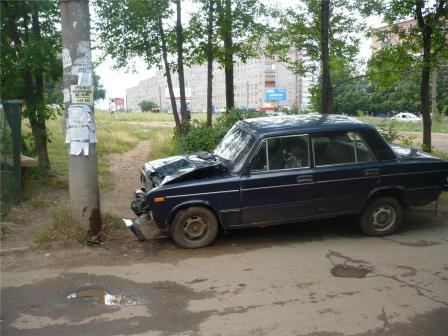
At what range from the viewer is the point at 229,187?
20.3 ft

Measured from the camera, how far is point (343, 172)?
6.53 meters

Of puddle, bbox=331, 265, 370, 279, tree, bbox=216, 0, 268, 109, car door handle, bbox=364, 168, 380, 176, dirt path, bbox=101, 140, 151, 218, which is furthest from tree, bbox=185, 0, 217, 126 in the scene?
puddle, bbox=331, 265, 370, 279

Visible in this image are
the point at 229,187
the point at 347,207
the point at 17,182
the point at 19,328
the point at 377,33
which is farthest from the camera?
the point at 377,33

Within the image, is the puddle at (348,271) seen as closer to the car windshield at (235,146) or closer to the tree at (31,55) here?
the car windshield at (235,146)

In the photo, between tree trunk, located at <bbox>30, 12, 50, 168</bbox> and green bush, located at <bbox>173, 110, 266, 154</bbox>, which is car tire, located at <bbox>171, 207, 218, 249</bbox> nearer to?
green bush, located at <bbox>173, 110, 266, 154</bbox>

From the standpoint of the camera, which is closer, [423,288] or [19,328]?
[19,328]

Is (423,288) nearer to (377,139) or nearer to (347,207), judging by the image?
(347,207)

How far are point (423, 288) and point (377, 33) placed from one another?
8410 millimetres

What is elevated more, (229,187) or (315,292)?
(229,187)

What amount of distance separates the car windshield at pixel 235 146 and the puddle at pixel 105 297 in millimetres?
2377

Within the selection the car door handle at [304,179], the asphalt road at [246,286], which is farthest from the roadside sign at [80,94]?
the car door handle at [304,179]

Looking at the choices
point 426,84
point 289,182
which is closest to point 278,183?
point 289,182

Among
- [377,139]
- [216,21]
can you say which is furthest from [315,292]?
[216,21]

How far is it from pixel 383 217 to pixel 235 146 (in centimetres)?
233
